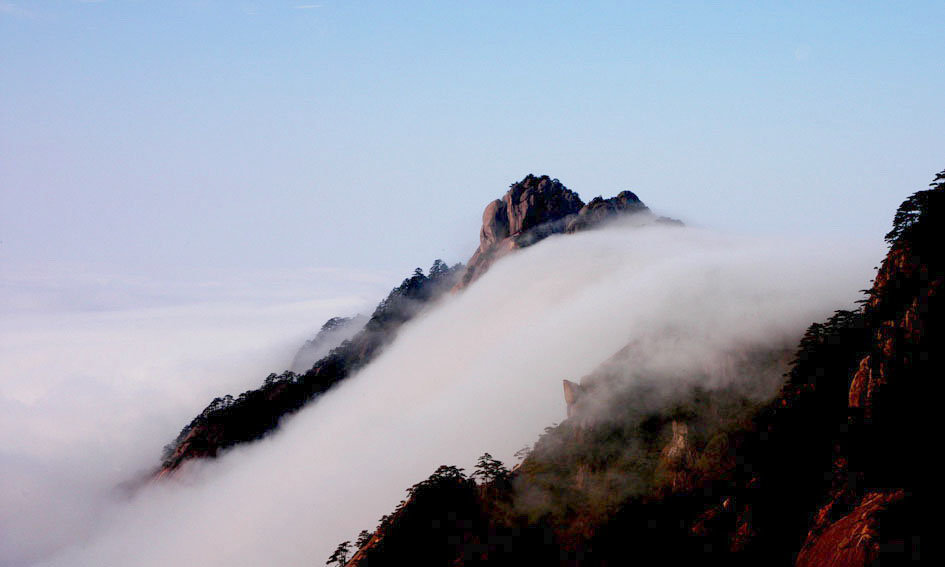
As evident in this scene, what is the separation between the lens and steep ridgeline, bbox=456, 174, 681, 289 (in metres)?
178

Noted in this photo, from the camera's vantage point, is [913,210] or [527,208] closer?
[913,210]

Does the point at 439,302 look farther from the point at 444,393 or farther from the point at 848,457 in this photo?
the point at 848,457

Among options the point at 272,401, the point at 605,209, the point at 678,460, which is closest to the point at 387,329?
the point at 272,401

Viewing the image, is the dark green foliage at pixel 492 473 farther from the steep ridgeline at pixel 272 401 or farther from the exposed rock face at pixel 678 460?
the steep ridgeline at pixel 272 401

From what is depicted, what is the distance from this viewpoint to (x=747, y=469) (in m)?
66.2

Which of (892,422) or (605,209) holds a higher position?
(605,209)

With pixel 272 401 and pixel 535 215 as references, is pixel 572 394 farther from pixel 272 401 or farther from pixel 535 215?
pixel 272 401

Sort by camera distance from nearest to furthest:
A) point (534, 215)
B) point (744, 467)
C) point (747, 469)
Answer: point (747, 469), point (744, 467), point (534, 215)

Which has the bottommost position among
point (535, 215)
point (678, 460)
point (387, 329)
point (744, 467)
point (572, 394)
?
point (744, 467)

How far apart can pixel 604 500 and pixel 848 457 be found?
93.0 feet

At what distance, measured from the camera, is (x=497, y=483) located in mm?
83438

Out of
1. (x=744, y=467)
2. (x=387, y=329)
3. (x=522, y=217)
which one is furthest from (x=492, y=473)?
(x=387, y=329)

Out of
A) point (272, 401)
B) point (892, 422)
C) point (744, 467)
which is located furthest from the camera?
point (272, 401)

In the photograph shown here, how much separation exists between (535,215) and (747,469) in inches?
4741
